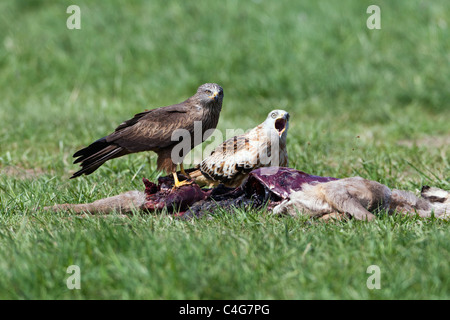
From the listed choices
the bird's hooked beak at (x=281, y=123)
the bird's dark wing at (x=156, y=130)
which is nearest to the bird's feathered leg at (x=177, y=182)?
the bird's dark wing at (x=156, y=130)

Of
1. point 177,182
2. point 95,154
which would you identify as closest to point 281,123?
point 177,182

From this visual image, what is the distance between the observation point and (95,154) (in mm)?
5004

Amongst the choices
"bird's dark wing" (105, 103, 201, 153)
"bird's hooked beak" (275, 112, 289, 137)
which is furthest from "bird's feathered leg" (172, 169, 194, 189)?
"bird's hooked beak" (275, 112, 289, 137)

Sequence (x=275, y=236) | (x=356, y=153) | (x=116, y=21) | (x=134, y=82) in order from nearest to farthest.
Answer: (x=275, y=236), (x=356, y=153), (x=134, y=82), (x=116, y=21)

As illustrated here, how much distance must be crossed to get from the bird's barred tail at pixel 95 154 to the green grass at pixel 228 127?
0.20 meters

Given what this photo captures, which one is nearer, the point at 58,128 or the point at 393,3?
the point at 58,128

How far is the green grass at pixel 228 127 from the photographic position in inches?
124

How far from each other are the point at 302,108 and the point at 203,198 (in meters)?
4.71

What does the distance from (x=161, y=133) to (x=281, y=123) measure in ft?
3.09

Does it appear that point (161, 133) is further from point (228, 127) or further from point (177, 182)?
point (228, 127)

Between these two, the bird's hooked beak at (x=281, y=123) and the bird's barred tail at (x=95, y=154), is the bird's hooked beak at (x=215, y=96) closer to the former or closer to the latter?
the bird's hooked beak at (x=281, y=123)

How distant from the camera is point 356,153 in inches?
264
